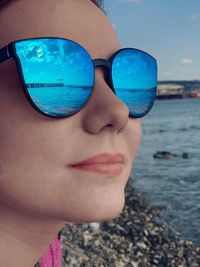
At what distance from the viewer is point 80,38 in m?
1.81

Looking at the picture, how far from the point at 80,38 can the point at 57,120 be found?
340mm

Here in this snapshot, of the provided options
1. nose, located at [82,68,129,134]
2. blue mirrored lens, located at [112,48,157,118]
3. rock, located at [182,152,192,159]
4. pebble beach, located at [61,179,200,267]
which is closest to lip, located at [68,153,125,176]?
nose, located at [82,68,129,134]

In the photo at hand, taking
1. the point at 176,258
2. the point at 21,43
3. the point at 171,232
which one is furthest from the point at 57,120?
the point at 171,232

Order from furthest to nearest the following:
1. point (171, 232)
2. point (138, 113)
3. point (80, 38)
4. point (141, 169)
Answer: point (141, 169) → point (171, 232) → point (138, 113) → point (80, 38)

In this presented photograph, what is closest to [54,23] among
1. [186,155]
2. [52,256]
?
[52,256]

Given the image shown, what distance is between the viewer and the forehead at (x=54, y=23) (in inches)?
69.2

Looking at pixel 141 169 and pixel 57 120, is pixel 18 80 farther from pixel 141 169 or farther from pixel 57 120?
pixel 141 169

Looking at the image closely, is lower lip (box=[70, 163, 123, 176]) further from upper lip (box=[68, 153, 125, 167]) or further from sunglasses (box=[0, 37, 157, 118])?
sunglasses (box=[0, 37, 157, 118])

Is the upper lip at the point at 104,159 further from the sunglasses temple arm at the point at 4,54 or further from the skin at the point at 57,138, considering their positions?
the sunglasses temple arm at the point at 4,54

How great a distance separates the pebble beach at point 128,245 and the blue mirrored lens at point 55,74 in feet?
12.2

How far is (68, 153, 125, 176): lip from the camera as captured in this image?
175 centimetres

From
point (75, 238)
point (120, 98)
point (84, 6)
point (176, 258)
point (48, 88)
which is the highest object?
point (84, 6)

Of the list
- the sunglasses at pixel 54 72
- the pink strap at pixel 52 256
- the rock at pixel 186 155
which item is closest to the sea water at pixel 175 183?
the rock at pixel 186 155

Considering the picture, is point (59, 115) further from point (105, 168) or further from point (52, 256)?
point (52, 256)
